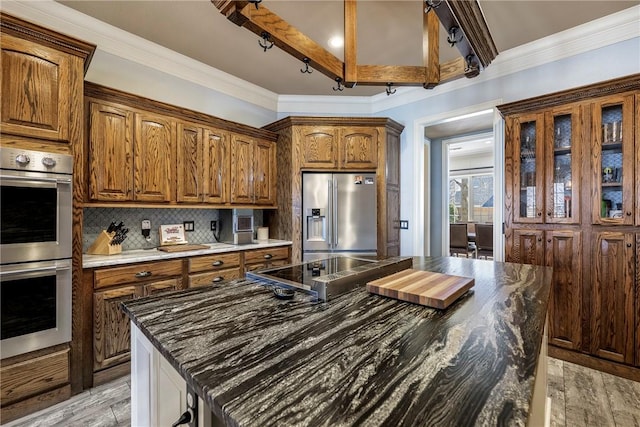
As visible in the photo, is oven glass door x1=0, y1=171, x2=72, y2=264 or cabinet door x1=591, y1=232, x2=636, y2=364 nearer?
oven glass door x1=0, y1=171, x2=72, y2=264

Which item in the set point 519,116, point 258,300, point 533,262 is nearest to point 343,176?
point 519,116

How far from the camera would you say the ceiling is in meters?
2.29

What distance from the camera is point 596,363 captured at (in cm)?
227

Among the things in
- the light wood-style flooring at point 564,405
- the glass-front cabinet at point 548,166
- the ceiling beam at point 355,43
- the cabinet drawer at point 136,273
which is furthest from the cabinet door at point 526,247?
the cabinet drawer at point 136,273

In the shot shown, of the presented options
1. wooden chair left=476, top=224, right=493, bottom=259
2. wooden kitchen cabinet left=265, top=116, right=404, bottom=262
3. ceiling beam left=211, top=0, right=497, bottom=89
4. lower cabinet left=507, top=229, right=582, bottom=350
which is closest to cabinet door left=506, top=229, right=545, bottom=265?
lower cabinet left=507, top=229, right=582, bottom=350

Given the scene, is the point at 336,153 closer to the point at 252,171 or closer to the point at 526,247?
the point at 252,171

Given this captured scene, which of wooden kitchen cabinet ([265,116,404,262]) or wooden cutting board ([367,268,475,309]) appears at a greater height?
wooden kitchen cabinet ([265,116,404,262])

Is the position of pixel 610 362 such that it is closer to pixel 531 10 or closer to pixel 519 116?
pixel 519 116

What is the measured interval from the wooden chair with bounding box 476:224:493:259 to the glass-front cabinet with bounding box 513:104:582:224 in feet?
10.4

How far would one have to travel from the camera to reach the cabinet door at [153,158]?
2492 millimetres

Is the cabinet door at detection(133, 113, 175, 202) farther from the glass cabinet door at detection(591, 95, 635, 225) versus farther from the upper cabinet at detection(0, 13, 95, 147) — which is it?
the glass cabinet door at detection(591, 95, 635, 225)

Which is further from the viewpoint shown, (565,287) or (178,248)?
(178,248)

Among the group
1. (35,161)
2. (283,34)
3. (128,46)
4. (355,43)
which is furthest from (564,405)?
(128,46)

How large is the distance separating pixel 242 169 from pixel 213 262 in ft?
3.76
